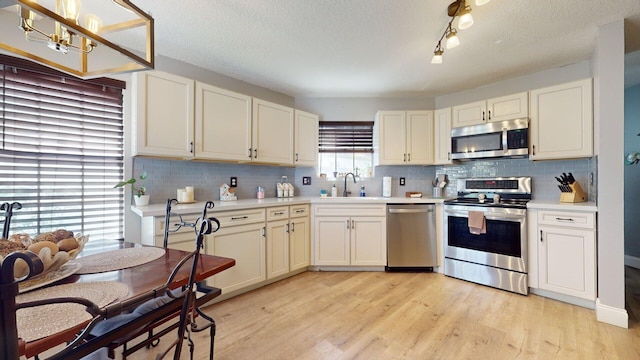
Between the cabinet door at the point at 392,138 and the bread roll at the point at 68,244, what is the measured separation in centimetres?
318

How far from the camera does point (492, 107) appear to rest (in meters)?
3.08

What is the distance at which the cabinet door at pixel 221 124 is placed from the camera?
2615mm

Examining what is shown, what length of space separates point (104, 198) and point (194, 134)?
92 centimetres

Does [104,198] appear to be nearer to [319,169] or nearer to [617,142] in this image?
[319,169]

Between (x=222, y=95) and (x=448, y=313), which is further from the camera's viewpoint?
(x=222, y=95)

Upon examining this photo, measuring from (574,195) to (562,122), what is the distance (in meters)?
0.72

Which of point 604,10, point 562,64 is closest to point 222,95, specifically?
point 604,10

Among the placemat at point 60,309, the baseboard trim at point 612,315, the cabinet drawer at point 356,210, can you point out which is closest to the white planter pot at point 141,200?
the placemat at point 60,309

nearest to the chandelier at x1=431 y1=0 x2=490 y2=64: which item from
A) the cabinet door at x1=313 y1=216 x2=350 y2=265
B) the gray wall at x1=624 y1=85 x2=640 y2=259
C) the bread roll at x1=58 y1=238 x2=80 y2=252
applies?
the cabinet door at x1=313 y1=216 x2=350 y2=265

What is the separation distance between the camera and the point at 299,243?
10.5 feet

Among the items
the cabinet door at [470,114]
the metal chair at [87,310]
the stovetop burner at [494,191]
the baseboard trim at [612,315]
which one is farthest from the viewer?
the cabinet door at [470,114]

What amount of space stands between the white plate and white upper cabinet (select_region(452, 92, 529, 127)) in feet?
12.1

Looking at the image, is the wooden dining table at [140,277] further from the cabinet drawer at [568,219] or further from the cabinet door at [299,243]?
the cabinet drawer at [568,219]

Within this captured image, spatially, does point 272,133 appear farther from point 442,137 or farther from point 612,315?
point 612,315
